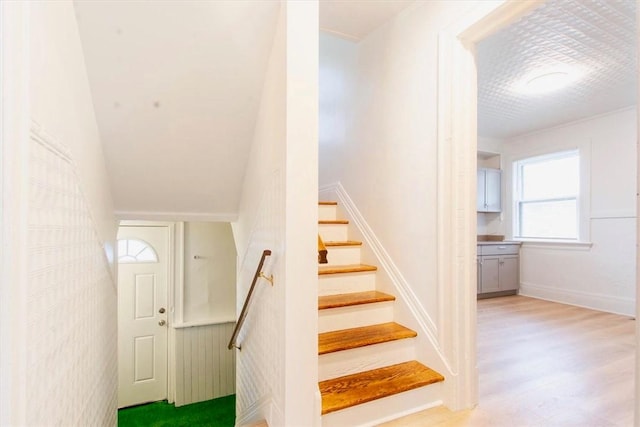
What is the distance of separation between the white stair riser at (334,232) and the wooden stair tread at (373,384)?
1253mm

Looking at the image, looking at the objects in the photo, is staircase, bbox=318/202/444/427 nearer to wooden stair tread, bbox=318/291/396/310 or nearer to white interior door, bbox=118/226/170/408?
wooden stair tread, bbox=318/291/396/310

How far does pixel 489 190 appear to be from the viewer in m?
5.48

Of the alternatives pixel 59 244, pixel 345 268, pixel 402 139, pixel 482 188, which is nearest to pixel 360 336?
pixel 345 268

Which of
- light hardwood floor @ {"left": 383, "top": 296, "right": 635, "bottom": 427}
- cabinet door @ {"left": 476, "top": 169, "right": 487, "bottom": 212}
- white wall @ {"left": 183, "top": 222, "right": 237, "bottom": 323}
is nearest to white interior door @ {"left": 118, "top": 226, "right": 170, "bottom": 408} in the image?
white wall @ {"left": 183, "top": 222, "right": 237, "bottom": 323}

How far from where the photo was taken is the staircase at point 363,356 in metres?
1.75

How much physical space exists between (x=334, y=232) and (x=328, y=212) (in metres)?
0.31

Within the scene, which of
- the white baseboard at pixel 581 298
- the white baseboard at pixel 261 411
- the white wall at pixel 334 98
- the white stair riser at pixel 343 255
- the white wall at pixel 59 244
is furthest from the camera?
the white baseboard at pixel 581 298

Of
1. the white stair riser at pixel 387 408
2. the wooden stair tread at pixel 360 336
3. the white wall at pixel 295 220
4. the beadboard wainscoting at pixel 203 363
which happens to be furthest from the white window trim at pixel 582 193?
the beadboard wainscoting at pixel 203 363

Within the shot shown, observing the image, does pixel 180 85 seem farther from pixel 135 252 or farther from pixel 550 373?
pixel 550 373

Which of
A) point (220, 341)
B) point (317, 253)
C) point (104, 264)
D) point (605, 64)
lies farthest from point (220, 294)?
point (605, 64)

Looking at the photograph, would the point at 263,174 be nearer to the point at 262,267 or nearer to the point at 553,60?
the point at 262,267

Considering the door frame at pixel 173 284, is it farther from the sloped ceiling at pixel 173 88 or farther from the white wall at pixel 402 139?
the white wall at pixel 402 139

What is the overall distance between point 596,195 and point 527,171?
1147 mm

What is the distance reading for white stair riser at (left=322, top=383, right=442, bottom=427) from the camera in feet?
5.59
